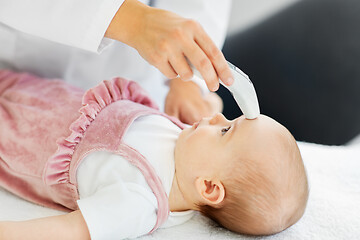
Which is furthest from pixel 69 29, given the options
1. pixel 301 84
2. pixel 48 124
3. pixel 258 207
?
pixel 301 84

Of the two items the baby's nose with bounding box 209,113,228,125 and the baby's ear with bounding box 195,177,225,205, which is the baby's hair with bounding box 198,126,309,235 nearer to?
the baby's ear with bounding box 195,177,225,205

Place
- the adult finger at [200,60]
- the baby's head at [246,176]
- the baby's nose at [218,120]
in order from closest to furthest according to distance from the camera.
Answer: the adult finger at [200,60] → the baby's head at [246,176] → the baby's nose at [218,120]

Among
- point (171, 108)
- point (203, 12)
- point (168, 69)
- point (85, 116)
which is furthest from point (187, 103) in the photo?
point (168, 69)

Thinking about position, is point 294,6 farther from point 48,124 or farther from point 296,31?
point 48,124

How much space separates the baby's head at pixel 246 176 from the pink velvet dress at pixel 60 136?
2.8 inches

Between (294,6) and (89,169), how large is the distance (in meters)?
0.99

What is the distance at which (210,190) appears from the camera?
81 centimetres

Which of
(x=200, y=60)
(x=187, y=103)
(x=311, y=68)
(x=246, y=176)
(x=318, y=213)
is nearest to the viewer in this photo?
(x=200, y=60)

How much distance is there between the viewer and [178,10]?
1186 mm

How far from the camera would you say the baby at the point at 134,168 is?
756 mm

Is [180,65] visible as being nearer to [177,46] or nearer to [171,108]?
[177,46]

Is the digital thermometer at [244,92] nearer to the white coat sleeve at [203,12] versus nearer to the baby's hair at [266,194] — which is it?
the baby's hair at [266,194]

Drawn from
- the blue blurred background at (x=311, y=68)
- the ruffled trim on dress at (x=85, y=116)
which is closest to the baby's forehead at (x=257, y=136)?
the ruffled trim on dress at (x=85, y=116)

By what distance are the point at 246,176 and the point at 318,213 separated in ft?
0.66
